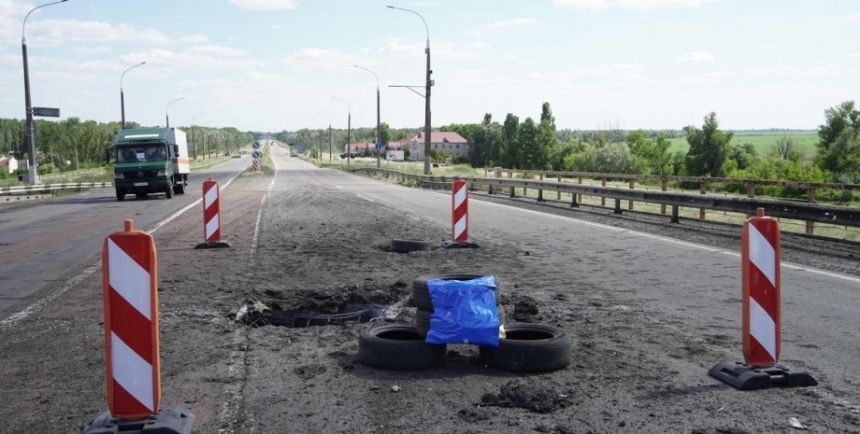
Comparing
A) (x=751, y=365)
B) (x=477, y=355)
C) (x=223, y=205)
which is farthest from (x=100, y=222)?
(x=751, y=365)

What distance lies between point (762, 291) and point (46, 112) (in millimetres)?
35900

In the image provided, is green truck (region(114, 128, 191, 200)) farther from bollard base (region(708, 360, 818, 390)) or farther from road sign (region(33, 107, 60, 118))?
bollard base (region(708, 360, 818, 390))

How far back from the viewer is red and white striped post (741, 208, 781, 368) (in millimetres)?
5383

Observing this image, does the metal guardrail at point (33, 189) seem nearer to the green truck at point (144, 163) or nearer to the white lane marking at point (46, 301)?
the green truck at point (144, 163)

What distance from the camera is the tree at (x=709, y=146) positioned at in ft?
290

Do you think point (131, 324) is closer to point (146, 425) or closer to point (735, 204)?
point (146, 425)

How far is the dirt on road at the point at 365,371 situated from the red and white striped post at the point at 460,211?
2.88 metres

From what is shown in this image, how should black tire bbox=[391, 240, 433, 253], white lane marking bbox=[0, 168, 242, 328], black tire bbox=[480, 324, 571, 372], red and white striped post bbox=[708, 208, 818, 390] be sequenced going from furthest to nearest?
1. black tire bbox=[391, 240, 433, 253]
2. white lane marking bbox=[0, 168, 242, 328]
3. black tire bbox=[480, 324, 571, 372]
4. red and white striped post bbox=[708, 208, 818, 390]

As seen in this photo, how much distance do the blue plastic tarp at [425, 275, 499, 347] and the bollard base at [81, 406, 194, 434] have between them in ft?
6.36

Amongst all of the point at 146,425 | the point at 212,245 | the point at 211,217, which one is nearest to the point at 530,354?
the point at 146,425

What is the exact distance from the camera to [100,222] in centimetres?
2012

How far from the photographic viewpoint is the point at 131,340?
4.34m

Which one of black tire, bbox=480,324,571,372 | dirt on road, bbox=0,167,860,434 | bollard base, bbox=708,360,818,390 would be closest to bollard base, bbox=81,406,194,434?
dirt on road, bbox=0,167,860,434

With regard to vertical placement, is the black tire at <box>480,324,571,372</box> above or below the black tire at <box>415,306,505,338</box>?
below
